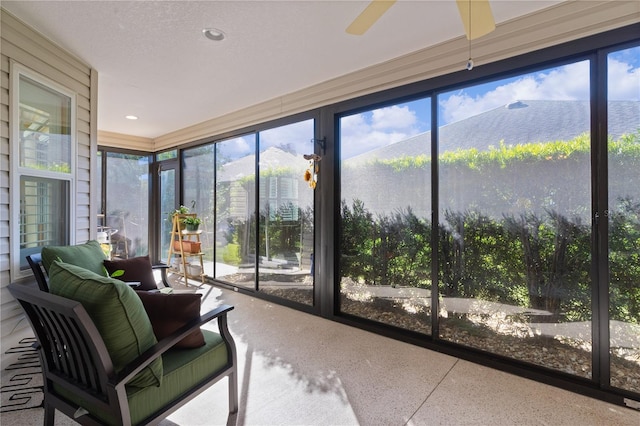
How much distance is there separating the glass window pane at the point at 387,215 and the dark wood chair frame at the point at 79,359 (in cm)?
190

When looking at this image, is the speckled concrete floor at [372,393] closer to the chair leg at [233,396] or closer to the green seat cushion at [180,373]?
the chair leg at [233,396]

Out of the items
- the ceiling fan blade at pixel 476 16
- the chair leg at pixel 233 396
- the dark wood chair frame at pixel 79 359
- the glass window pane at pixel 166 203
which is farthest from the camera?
the glass window pane at pixel 166 203

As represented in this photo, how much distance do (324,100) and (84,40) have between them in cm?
222

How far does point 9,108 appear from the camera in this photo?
2203mm

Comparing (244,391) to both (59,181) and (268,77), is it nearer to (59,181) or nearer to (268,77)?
(59,181)

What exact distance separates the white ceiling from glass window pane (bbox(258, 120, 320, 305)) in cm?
63

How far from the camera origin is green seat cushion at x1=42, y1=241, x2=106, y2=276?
7.05 ft

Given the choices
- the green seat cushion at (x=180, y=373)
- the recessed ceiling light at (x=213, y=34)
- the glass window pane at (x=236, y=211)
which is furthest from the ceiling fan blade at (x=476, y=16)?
the glass window pane at (x=236, y=211)

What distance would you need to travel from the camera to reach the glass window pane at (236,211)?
14.4ft

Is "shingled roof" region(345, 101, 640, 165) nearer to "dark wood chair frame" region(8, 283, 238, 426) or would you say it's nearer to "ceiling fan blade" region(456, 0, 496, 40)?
"ceiling fan blade" region(456, 0, 496, 40)

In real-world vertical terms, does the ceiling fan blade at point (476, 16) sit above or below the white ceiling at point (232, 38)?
below

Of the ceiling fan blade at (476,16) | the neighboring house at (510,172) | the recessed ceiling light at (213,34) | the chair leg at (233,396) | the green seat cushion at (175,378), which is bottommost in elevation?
the chair leg at (233,396)

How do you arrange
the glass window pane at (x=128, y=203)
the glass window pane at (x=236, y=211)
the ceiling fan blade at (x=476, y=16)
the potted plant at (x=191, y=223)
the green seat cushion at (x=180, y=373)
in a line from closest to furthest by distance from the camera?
1. the green seat cushion at (x=180, y=373)
2. the ceiling fan blade at (x=476, y=16)
3. the glass window pane at (x=236, y=211)
4. the potted plant at (x=191, y=223)
5. the glass window pane at (x=128, y=203)

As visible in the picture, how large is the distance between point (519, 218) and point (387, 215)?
1.13 m
